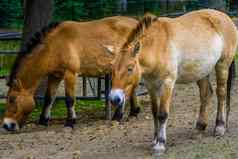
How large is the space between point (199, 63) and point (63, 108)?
3814 mm

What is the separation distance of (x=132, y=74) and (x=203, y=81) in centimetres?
162

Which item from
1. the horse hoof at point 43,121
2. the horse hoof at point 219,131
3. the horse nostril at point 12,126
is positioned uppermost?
the horse hoof at point 219,131

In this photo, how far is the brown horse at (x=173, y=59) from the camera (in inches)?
228

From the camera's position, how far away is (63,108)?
9.86 m

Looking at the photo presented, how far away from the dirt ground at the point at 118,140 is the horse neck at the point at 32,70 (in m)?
0.58

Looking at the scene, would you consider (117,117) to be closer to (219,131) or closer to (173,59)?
(219,131)

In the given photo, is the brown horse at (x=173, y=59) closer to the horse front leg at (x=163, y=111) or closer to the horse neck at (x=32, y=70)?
the horse front leg at (x=163, y=111)

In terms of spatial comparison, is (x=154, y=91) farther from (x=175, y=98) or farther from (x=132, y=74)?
(x=175, y=98)

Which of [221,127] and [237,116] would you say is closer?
[221,127]

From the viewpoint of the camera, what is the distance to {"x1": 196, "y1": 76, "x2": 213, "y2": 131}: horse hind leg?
279 inches

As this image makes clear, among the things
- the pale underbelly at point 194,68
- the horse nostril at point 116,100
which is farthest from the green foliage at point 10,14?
the horse nostril at point 116,100

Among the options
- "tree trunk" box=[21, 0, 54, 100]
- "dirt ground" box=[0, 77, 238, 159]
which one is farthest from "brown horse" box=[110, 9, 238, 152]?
"tree trunk" box=[21, 0, 54, 100]

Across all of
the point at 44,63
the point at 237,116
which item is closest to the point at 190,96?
the point at 237,116

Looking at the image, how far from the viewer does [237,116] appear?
8055 mm
